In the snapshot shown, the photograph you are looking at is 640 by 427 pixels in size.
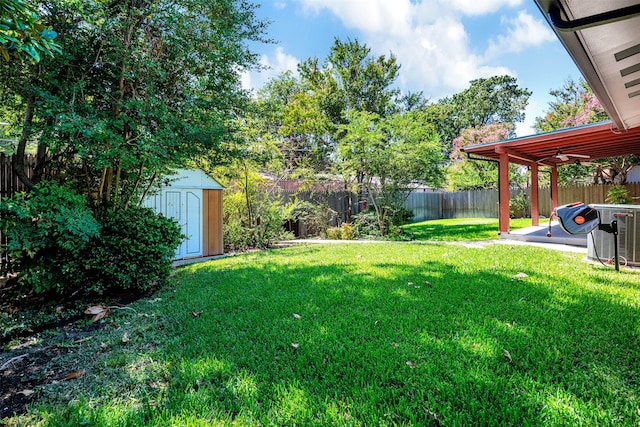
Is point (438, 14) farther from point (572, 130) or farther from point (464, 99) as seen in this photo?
point (464, 99)

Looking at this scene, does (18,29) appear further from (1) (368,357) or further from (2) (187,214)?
(2) (187,214)

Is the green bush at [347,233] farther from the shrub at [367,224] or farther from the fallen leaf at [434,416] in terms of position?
the fallen leaf at [434,416]

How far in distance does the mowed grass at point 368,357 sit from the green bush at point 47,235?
867 millimetres

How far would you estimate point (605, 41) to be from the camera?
5.99ft

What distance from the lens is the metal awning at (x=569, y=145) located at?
7.07 m

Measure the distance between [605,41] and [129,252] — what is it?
4.79 meters

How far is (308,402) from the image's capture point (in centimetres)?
185

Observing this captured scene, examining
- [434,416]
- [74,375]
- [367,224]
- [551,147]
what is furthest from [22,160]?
[551,147]

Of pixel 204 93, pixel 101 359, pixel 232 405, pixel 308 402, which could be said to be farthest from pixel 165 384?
pixel 204 93

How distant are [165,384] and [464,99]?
108 feet

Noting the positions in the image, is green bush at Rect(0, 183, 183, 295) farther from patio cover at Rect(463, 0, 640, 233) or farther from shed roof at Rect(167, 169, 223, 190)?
patio cover at Rect(463, 0, 640, 233)

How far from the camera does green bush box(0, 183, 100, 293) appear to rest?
11.3ft

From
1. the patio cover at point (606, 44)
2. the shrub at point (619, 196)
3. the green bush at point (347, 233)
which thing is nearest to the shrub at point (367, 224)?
the green bush at point (347, 233)

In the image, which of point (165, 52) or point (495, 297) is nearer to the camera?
point (495, 297)
